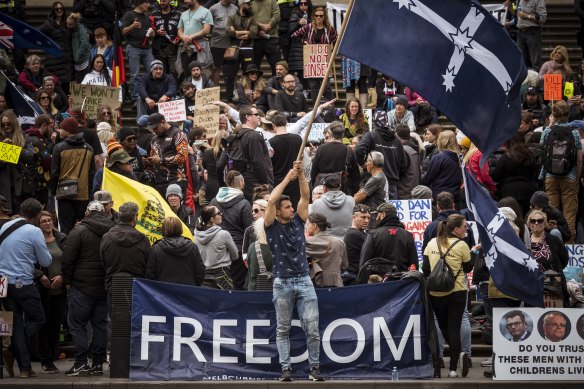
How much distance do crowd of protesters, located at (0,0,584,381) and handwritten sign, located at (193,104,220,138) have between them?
0.56ft

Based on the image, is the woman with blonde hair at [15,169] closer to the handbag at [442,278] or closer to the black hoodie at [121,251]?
the black hoodie at [121,251]

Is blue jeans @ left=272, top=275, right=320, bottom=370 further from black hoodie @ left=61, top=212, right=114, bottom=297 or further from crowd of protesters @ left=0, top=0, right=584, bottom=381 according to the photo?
black hoodie @ left=61, top=212, right=114, bottom=297

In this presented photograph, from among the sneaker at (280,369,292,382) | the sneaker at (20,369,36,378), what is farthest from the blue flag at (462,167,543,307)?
the sneaker at (20,369,36,378)

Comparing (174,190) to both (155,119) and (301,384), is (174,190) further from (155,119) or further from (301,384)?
(301,384)

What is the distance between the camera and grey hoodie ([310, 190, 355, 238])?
719 inches

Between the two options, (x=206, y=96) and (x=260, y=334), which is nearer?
(x=260, y=334)

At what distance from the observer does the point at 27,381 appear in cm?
1603

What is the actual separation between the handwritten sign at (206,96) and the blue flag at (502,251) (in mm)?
9174

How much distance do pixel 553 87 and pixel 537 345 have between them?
9832 millimetres

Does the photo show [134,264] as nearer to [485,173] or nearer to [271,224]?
[271,224]

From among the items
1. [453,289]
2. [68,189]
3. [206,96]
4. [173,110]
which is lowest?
[453,289]

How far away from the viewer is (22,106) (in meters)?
23.8

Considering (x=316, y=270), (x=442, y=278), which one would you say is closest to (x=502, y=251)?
(x=442, y=278)

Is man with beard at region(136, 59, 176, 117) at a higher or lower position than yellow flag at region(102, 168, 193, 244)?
higher
